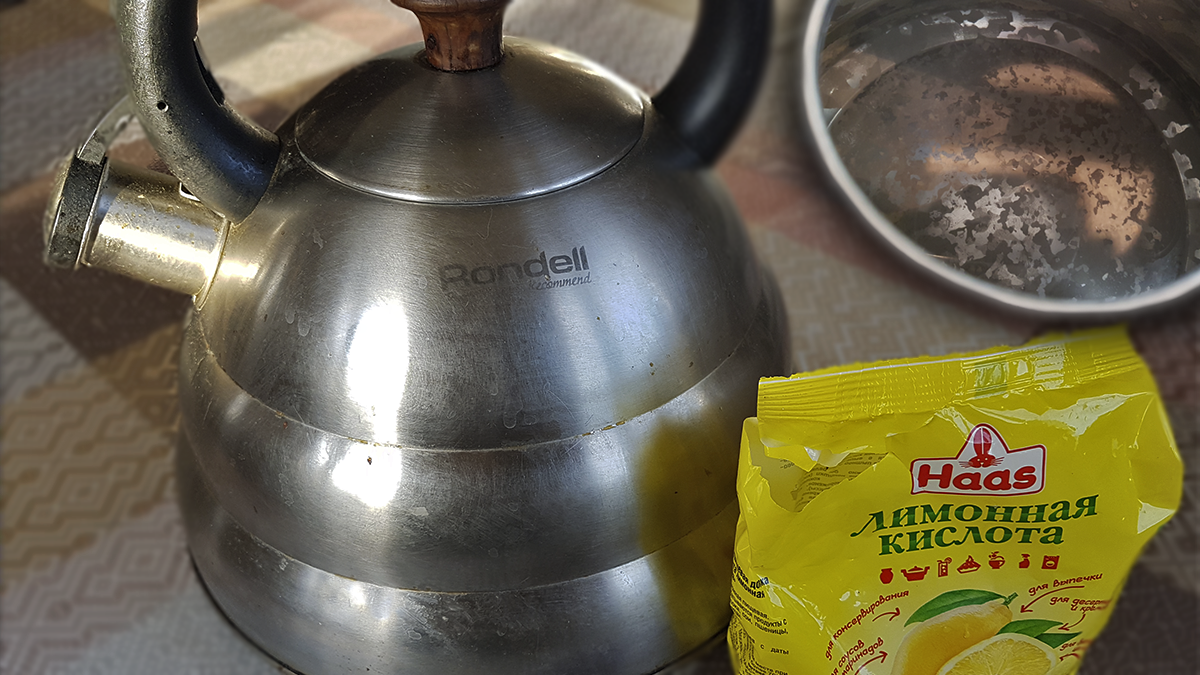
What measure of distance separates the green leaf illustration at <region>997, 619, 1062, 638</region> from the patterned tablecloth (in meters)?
0.15

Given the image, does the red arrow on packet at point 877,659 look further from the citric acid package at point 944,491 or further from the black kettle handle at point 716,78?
the black kettle handle at point 716,78

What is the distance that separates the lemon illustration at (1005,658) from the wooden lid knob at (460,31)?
0.48 metres

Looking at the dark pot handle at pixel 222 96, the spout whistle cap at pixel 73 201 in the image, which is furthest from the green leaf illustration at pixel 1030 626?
the spout whistle cap at pixel 73 201

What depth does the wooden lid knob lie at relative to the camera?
1.63ft

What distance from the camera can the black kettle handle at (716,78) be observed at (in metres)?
0.60

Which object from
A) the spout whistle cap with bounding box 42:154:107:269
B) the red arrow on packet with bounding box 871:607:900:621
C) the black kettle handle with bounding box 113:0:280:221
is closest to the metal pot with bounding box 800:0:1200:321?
the red arrow on packet with bounding box 871:607:900:621

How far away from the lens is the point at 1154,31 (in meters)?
0.41

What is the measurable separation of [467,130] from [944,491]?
343 mm

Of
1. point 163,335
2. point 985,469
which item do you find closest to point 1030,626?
point 985,469

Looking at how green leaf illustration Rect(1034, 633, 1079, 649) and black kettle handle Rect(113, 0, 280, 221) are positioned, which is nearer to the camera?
black kettle handle Rect(113, 0, 280, 221)

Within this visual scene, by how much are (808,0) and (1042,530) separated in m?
0.34

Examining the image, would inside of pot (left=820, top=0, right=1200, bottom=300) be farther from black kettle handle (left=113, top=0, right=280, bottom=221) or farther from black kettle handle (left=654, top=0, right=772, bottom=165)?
black kettle handle (left=113, top=0, right=280, bottom=221)

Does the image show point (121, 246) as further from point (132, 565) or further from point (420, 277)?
point (132, 565)

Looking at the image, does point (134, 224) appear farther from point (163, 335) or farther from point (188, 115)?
point (163, 335)
